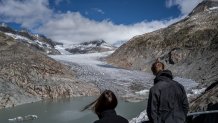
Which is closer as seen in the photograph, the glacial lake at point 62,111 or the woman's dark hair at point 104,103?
the woman's dark hair at point 104,103

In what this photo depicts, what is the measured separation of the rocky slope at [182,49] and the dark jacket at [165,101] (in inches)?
1344

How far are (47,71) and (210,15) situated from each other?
1311 inches

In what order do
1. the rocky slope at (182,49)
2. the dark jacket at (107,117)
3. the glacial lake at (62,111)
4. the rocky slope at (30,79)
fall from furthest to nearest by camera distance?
the rocky slope at (182,49)
the rocky slope at (30,79)
the glacial lake at (62,111)
the dark jacket at (107,117)

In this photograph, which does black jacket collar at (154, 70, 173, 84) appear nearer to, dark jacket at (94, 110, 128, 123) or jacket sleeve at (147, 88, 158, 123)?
jacket sleeve at (147, 88, 158, 123)

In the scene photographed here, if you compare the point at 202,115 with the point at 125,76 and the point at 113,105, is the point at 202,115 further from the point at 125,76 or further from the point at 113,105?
the point at 125,76

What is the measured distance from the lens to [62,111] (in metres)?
32.6

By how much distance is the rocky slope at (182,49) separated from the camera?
1881 inches

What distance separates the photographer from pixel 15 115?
30.3 m

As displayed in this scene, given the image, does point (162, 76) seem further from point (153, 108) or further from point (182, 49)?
point (182, 49)

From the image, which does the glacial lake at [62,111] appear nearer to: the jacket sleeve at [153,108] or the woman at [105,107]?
the jacket sleeve at [153,108]

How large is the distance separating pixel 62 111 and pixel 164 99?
25.2 metres

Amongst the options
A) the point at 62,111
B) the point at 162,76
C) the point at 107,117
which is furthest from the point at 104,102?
the point at 62,111

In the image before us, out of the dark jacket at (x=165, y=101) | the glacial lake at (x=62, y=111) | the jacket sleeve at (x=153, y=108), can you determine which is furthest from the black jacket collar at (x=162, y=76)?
the glacial lake at (x=62, y=111)

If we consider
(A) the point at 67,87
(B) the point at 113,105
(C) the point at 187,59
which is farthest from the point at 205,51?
(B) the point at 113,105
